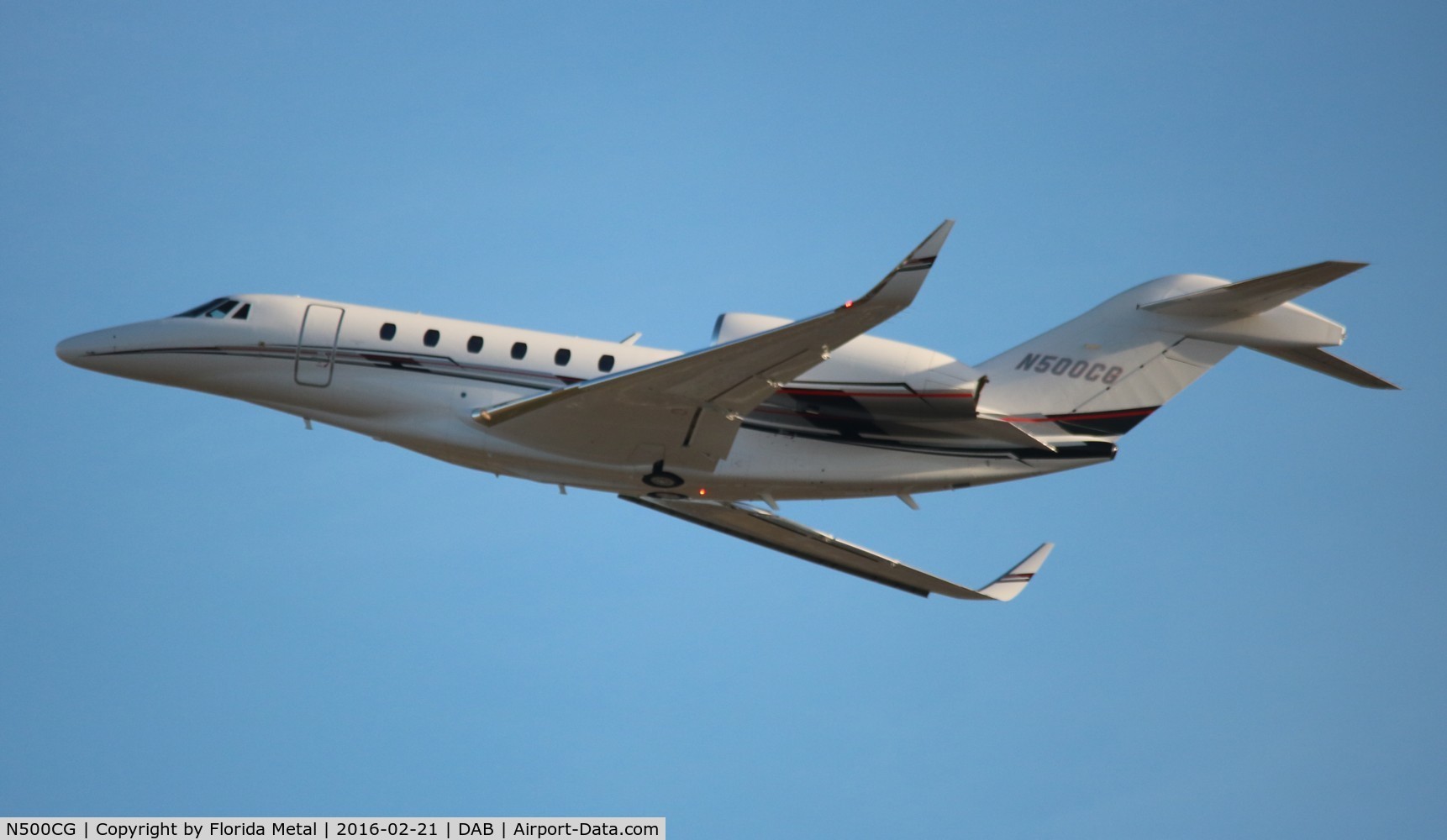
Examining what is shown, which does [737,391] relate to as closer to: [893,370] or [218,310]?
[893,370]

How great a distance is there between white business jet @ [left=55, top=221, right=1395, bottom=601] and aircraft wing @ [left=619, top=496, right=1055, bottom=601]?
870 millimetres

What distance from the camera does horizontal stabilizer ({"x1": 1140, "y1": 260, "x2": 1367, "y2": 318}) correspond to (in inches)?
728

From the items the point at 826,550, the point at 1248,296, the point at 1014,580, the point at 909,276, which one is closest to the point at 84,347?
the point at 826,550

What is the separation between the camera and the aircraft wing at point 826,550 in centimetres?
2202

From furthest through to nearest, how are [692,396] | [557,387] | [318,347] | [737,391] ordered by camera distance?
[318,347] < [557,387] < [692,396] < [737,391]

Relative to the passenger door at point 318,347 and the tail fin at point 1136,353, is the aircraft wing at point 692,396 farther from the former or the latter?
the tail fin at point 1136,353

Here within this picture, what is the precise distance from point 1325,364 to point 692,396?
7.65 m

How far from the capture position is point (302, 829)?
699 inches

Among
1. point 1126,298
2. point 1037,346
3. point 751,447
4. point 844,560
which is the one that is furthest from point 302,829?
point 1126,298

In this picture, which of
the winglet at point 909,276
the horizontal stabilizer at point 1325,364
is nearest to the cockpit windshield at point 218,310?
the winglet at point 909,276

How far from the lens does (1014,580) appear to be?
23.0 m

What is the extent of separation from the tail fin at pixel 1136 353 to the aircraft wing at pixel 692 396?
352 centimetres

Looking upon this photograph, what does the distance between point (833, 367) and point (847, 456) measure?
3.87ft

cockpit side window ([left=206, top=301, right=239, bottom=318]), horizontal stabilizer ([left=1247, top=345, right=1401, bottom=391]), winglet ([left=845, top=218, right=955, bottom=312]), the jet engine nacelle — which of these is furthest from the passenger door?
horizontal stabilizer ([left=1247, top=345, right=1401, bottom=391])
